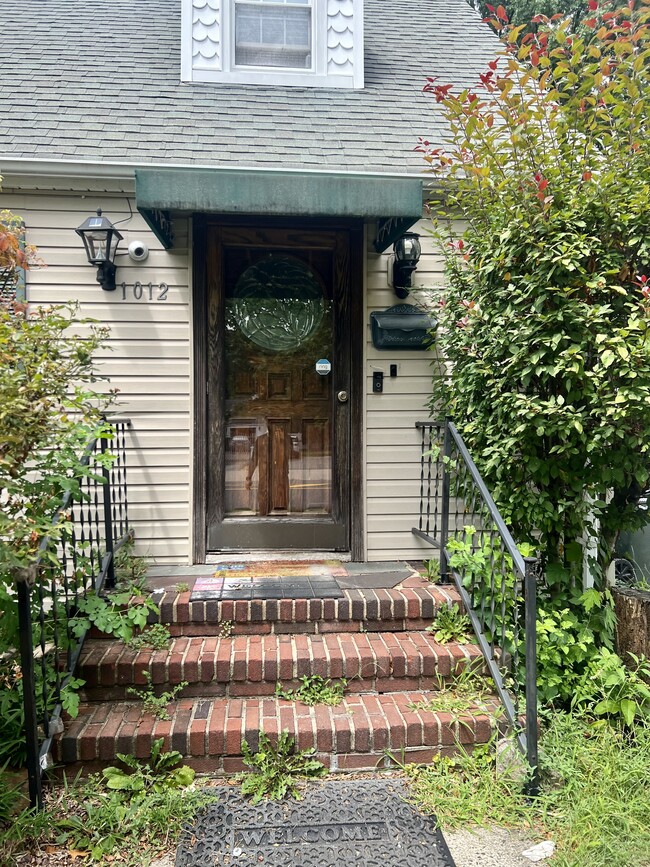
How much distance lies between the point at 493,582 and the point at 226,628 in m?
1.36

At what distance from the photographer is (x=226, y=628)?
2.92m

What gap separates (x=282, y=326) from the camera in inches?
155

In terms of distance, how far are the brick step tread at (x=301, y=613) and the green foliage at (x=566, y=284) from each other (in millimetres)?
728

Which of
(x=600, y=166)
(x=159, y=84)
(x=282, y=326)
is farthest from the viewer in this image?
(x=159, y=84)

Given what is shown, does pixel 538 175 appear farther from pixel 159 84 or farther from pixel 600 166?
pixel 159 84

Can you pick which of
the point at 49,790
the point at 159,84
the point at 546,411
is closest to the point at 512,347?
the point at 546,411

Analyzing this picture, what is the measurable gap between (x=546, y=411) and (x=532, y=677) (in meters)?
1.13

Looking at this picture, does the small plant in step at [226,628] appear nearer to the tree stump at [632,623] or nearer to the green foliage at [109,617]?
the green foliage at [109,617]

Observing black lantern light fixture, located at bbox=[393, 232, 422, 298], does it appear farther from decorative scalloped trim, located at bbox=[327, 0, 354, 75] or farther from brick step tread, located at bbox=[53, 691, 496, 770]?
brick step tread, located at bbox=[53, 691, 496, 770]

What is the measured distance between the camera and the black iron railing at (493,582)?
230 cm

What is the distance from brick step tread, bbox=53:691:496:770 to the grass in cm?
12

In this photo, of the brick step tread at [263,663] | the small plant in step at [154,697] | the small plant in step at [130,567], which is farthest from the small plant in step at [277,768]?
the small plant in step at [130,567]

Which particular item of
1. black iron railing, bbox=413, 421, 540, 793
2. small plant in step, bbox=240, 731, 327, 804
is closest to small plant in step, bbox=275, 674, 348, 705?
small plant in step, bbox=240, 731, 327, 804

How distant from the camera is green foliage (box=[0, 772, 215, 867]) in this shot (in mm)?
1985
